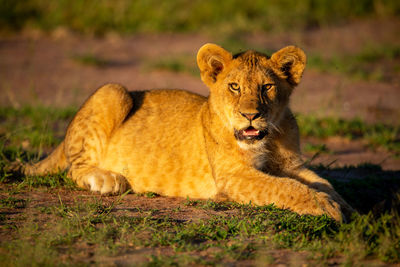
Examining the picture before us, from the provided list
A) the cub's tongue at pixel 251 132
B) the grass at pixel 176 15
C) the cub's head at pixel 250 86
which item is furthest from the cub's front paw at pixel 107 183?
the grass at pixel 176 15

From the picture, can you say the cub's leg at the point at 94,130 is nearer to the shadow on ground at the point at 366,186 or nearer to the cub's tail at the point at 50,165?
the cub's tail at the point at 50,165

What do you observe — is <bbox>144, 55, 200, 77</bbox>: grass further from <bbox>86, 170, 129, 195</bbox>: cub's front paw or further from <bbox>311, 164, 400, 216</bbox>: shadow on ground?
<bbox>86, 170, 129, 195</bbox>: cub's front paw

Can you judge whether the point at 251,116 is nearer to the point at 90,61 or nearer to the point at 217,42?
the point at 90,61

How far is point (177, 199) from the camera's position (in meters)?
4.56

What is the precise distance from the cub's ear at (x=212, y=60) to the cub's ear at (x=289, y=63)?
405 mm

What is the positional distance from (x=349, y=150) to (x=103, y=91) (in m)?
3.45

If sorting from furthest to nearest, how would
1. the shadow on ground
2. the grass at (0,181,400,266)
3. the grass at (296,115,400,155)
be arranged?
the grass at (296,115,400,155)
the shadow on ground
the grass at (0,181,400,266)

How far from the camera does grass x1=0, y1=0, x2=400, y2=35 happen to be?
12688 millimetres

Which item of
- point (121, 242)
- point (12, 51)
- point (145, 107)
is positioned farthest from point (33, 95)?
point (121, 242)

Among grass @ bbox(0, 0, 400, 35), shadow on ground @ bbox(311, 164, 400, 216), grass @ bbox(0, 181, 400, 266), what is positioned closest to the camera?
grass @ bbox(0, 181, 400, 266)

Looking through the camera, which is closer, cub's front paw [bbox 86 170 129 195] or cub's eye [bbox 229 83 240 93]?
cub's eye [bbox 229 83 240 93]

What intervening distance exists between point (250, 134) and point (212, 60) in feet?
2.61

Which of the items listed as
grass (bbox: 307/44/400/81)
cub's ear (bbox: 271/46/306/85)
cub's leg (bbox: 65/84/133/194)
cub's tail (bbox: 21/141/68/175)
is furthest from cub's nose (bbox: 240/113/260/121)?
grass (bbox: 307/44/400/81)

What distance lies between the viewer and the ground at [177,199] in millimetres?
3191
